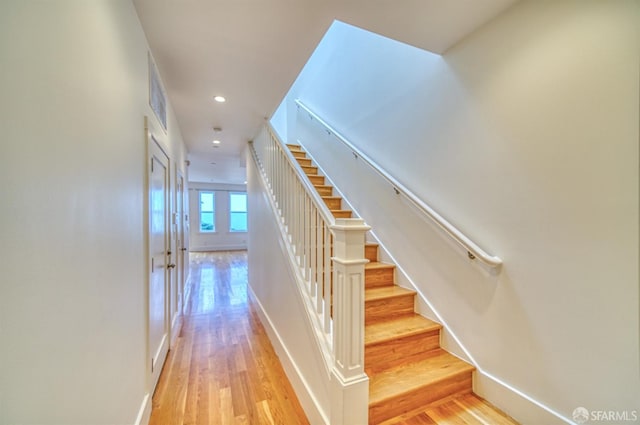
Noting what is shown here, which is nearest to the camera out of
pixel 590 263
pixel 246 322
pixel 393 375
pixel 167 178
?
pixel 590 263

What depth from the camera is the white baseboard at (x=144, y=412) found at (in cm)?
152

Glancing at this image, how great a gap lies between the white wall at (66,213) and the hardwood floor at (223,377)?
1.61 feet

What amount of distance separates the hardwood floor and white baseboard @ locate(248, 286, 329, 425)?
0.17 feet

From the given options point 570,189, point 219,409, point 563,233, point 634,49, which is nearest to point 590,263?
point 563,233

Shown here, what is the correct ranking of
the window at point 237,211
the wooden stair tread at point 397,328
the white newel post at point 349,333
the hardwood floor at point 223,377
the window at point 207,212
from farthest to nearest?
1. the window at point 237,211
2. the window at point 207,212
3. the wooden stair tread at point 397,328
4. the hardwood floor at point 223,377
5. the white newel post at point 349,333

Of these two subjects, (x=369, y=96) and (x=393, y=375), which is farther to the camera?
(x=369, y=96)

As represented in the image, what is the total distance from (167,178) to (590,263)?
10.8 feet

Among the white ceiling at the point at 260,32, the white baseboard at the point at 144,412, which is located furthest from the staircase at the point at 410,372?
the white ceiling at the point at 260,32

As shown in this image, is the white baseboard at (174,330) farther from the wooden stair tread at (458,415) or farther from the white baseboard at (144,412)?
the wooden stair tread at (458,415)

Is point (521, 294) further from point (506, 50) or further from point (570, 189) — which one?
point (506, 50)

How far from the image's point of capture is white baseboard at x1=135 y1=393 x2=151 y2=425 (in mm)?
1516

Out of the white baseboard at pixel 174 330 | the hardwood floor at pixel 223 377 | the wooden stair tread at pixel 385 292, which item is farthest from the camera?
the white baseboard at pixel 174 330

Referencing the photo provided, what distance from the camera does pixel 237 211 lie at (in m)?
10.7

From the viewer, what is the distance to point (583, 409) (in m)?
1.30
